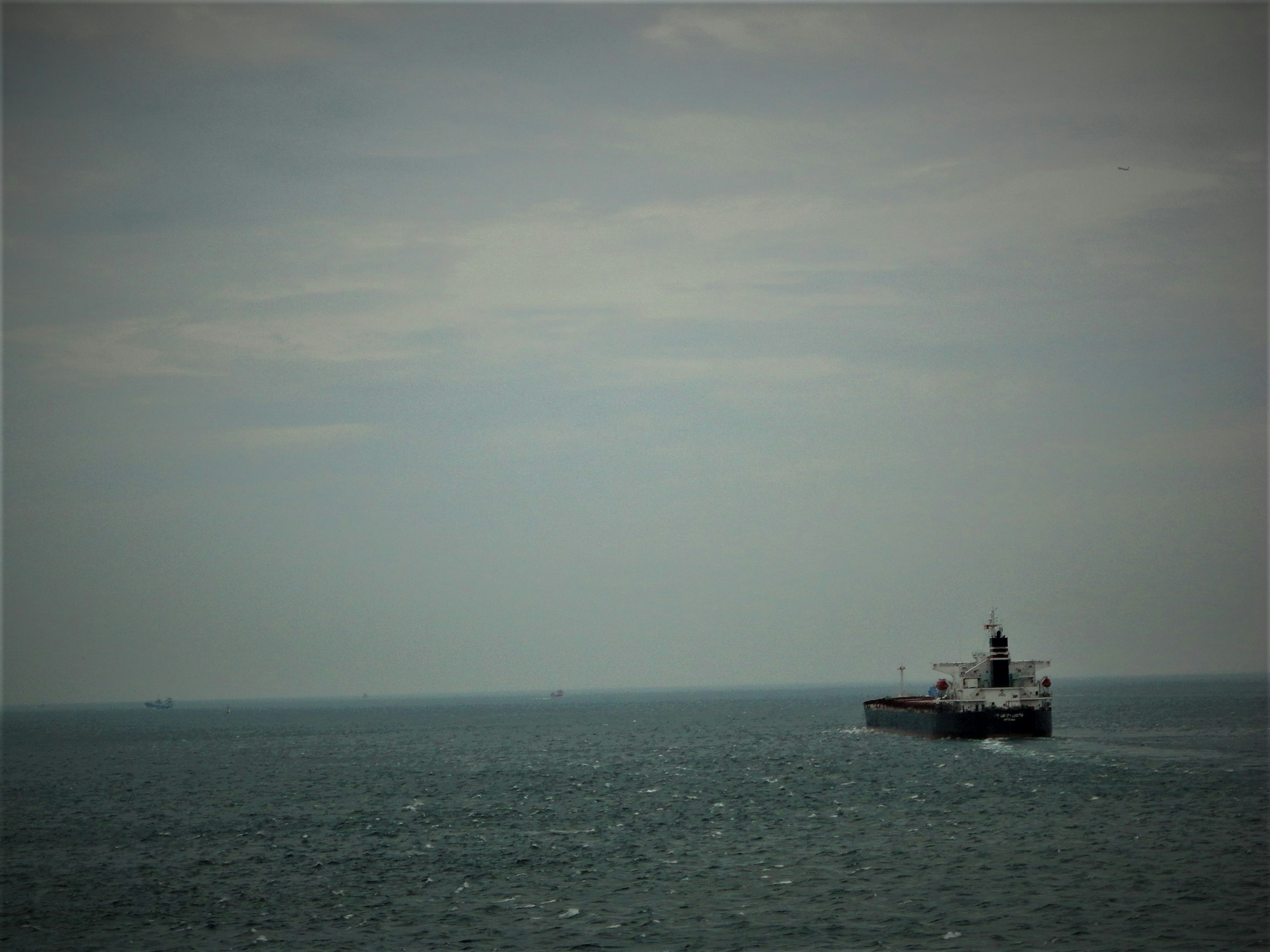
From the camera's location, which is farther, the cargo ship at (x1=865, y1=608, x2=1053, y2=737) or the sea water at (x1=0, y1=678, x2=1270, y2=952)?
the cargo ship at (x1=865, y1=608, x2=1053, y2=737)

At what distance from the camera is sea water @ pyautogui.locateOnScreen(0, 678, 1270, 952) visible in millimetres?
39938

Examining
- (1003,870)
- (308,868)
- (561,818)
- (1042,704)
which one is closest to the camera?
(1003,870)

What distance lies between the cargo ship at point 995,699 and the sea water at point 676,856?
2515 millimetres

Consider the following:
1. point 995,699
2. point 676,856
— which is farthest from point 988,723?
point 676,856

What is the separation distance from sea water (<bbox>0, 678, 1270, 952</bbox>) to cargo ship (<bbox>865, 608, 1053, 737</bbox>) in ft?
8.25

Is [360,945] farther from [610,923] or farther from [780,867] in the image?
[780,867]

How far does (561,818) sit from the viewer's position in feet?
221

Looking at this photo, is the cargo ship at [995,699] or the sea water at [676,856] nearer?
the sea water at [676,856]

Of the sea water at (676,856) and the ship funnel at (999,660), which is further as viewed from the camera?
the ship funnel at (999,660)

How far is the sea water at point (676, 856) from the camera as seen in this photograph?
39938 mm

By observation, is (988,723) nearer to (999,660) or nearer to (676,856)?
(999,660)

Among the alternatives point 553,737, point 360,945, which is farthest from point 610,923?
point 553,737

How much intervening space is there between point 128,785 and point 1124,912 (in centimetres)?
8627

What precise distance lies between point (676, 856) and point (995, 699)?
203 feet
